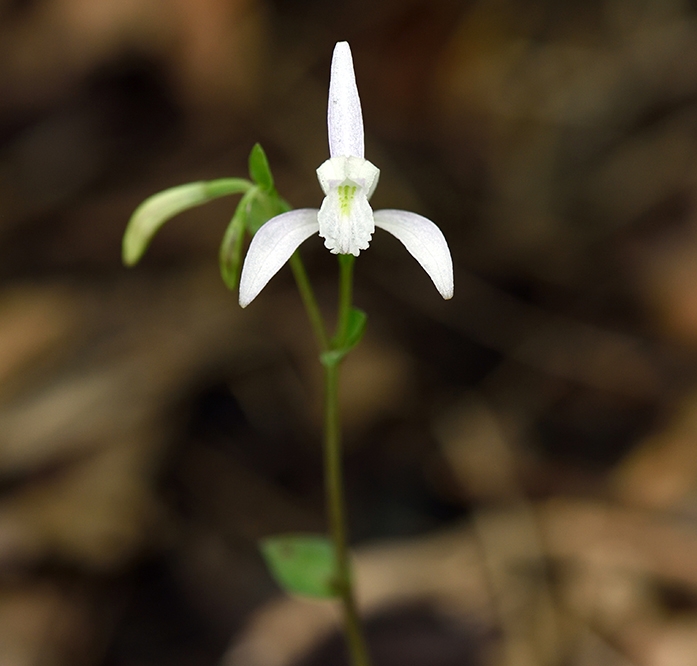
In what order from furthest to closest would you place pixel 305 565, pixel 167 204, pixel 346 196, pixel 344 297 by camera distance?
1. pixel 305 565
2. pixel 167 204
3. pixel 344 297
4. pixel 346 196

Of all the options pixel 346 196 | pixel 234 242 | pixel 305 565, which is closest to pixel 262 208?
pixel 234 242

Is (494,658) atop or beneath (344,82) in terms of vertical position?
beneath

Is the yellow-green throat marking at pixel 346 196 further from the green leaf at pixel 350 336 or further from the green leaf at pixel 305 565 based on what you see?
the green leaf at pixel 305 565

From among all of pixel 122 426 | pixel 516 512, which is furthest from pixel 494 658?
pixel 122 426

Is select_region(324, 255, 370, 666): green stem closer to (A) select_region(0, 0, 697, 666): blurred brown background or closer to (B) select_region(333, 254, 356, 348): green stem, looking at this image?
(B) select_region(333, 254, 356, 348): green stem

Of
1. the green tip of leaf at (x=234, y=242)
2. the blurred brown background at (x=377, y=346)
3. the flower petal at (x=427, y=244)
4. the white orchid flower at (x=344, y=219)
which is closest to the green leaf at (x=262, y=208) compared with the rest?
the green tip of leaf at (x=234, y=242)

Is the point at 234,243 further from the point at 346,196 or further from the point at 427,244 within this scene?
the point at 427,244

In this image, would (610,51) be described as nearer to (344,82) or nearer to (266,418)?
(266,418)
